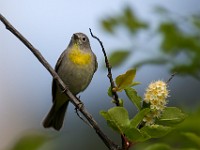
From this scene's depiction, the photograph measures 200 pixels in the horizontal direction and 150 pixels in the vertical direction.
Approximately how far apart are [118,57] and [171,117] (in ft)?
2.65

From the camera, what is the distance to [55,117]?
4.43m

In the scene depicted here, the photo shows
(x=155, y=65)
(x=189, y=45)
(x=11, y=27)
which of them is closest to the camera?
(x=11, y=27)

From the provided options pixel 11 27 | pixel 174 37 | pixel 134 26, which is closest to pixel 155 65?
pixel 174 37

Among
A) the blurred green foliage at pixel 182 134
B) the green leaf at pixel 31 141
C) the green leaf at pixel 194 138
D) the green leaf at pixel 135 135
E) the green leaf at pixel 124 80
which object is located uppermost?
the green leaf at pixel 31 141

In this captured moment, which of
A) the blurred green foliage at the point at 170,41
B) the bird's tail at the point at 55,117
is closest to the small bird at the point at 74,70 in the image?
the bird's tail at the point at 55,117

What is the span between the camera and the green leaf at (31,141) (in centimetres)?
136

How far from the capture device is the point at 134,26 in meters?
2.48

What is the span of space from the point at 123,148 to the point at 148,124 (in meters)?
0.11

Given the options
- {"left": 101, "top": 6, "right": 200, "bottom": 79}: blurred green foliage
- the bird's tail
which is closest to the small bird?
the bird's tail

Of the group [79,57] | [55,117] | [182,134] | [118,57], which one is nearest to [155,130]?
[182,134]

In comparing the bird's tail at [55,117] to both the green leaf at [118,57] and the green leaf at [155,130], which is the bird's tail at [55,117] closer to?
the green leaf at [118,57]

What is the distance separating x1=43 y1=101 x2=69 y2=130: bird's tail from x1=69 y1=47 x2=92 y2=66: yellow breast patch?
538 mm

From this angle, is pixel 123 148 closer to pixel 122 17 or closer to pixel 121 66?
pixel 121 66

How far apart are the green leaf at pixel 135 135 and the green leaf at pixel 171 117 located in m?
0.10
